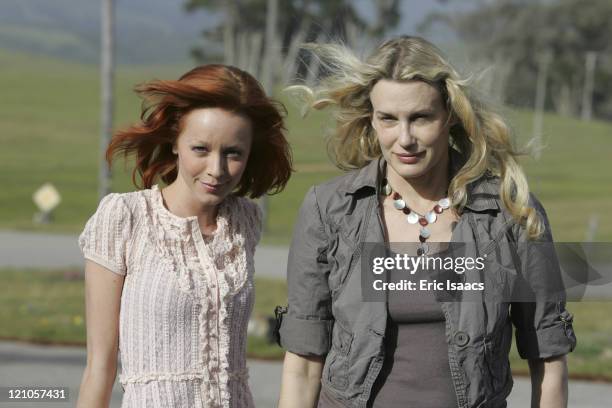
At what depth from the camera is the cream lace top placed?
3.53 m

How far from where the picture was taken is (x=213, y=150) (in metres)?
3.55

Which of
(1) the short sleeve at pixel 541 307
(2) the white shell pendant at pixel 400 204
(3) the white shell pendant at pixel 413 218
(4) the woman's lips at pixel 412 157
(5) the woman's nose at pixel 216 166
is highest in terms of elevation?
(5) the woman's nose at pixel 216 166

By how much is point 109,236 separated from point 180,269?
238mm

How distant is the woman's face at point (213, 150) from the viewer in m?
3.54

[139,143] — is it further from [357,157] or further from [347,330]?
[347,330]

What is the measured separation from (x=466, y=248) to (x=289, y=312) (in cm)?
55

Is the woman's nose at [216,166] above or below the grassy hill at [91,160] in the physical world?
below

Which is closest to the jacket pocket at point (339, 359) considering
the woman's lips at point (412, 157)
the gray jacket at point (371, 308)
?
the gray jacket at point (371, 308)

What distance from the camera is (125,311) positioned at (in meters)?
3.53

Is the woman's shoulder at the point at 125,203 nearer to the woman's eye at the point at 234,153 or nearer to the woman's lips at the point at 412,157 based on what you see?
the woman's eye at the point at 234,153

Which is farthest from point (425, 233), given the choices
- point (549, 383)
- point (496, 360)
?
point (549, 383)

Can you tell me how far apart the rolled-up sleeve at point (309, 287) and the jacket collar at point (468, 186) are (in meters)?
0.13

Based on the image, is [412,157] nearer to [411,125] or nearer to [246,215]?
[411,125]

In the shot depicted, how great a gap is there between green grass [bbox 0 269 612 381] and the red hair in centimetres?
491
